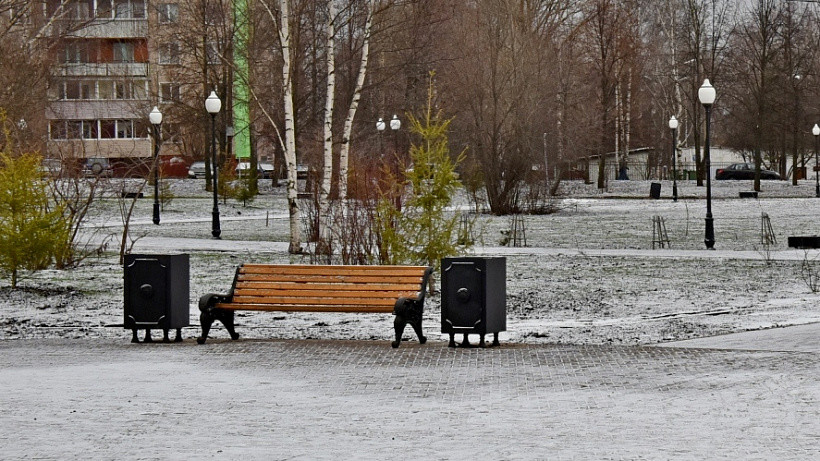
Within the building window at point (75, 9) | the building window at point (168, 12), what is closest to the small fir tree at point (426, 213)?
the building window at point (75, 9)

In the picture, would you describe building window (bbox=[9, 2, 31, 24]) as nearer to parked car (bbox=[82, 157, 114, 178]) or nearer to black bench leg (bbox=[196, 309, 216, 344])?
parked car (bbox=[82, 157, 114, 178])

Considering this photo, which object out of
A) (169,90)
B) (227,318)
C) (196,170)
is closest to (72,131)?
(169,90)

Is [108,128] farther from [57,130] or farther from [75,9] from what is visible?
[75,9]

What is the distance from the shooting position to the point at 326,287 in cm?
1331

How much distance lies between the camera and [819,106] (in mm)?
79938

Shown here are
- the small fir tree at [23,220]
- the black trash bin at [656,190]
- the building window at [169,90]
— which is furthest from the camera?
the building window at [169,90]

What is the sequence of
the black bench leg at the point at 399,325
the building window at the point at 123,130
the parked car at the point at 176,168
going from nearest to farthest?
the black bench leg at the point at 399,325 < the parked car at the point at 176,168 < the building window at the point at 123,130

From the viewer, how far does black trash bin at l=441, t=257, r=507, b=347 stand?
12.4m

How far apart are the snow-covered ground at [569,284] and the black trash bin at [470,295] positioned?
133cm

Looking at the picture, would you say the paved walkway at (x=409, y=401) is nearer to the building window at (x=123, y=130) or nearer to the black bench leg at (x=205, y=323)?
the black bench leg at (x=205, y=323)

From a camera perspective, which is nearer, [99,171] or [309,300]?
[309,300]

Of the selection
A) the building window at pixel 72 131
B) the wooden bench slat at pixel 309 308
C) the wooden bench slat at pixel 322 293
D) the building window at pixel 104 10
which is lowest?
the wooden bench slat at pixel 309 308

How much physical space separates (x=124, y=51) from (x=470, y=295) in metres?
77.0

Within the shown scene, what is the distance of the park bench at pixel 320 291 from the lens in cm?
1295
